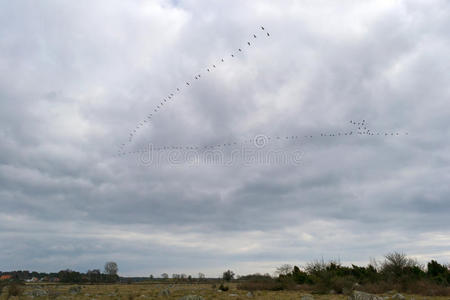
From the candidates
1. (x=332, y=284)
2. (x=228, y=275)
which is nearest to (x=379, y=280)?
(x=332, y=284)

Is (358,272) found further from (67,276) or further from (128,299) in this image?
(67,276)

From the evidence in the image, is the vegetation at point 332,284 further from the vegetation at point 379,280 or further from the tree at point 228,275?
the tree at point 228,275

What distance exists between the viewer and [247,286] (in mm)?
62938

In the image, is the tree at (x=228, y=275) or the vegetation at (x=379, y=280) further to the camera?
the tree at (x=228, y=275)

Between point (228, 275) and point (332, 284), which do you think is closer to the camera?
point (332, 284)

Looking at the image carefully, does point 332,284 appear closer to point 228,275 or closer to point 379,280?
point 379,280

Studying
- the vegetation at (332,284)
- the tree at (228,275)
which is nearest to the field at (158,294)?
the vegetation at (332,284)

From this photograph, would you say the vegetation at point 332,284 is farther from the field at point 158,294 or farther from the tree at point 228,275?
the tree at point 228,275

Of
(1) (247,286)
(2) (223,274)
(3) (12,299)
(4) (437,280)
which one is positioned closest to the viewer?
(3) (12,299)

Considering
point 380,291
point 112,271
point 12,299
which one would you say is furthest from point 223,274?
point 12,299

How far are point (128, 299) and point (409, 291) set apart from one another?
35.3m

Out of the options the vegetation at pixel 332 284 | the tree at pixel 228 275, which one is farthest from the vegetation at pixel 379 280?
the tree at pixel 228 275

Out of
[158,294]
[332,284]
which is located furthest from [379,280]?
[158,294]

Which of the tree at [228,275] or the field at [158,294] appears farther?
the tree at [228,275]
